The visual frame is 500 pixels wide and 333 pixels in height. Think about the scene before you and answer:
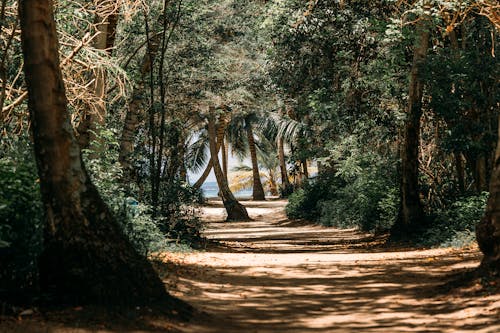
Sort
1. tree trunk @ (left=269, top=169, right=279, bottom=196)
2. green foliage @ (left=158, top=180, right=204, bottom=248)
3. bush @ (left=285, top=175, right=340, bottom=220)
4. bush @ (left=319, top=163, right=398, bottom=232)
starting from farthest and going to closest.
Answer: tree trunk @ (left=269, top=169, right=279, bottom=196) < bush @ (left=285, top=175, right=340, bottom=220) < bush @ (left=319, top=163, right=398, bottom=232) < green foliage @ (left=158, top=180, right=204, bottom=248)

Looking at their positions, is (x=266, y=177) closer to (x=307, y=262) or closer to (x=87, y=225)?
(x=307, y=262)

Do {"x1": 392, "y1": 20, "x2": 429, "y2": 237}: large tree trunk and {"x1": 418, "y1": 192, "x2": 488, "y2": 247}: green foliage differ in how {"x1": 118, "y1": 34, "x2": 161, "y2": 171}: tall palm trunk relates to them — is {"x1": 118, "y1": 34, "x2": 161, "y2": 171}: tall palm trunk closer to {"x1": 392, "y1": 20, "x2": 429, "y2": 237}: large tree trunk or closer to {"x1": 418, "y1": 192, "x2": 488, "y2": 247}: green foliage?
{"x1": 392, "y1": 20, "x2": 429, "y2": 237}: large tree trunk

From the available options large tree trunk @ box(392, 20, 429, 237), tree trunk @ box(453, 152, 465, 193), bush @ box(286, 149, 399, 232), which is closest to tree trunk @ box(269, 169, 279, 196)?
bush @ box(286, 149, 399, 232)

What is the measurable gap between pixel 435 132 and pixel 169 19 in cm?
840

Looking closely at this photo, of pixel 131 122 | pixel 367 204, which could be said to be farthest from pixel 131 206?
pixel 367 204

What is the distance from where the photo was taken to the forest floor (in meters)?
7.13

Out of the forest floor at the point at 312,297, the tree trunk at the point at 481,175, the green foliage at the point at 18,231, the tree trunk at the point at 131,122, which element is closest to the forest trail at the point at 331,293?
the forest floor at the point at 312,297

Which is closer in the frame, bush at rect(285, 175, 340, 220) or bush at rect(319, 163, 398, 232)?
bush at rect(319, 163, 398, 232)

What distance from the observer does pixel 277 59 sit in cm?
2364

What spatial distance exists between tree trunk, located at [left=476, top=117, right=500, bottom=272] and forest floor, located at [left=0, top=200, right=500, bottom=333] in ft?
1.09

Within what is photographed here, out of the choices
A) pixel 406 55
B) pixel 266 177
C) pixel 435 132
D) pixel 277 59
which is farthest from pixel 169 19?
pixel 266 177

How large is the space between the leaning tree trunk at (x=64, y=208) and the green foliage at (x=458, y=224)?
10541 millimetres

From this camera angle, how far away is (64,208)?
711cm

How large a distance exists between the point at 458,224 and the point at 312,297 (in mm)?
8296
